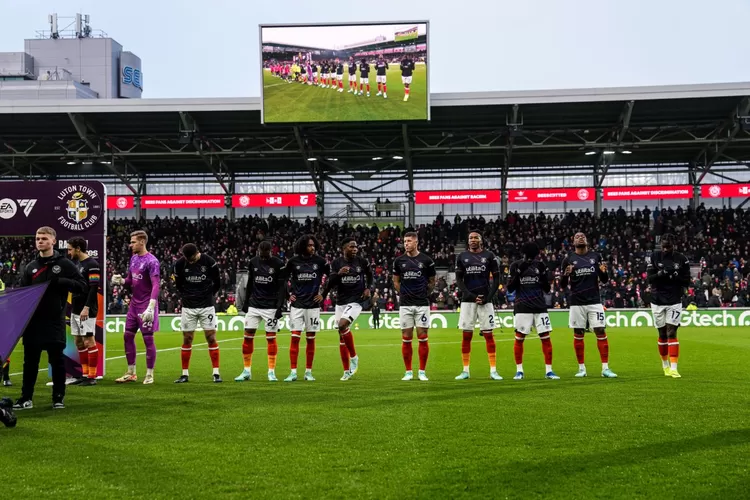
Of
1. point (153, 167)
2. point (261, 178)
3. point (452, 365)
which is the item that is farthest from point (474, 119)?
point (452, 365)

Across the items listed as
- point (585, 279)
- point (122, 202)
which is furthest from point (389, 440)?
point (122, 202)

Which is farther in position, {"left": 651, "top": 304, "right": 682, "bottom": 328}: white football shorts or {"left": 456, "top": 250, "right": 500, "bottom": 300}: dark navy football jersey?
{"left": 456, "top": 250, "right": 500, "bottom": 300}: dark navy football jersey

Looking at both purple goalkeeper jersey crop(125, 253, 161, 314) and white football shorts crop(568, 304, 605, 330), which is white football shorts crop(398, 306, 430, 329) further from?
purple goalkeeper jersey crop(125, 253, 161, 314)

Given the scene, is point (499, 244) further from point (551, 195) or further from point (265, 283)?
point (265, 283)

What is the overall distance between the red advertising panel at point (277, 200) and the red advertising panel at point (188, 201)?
1.06 metres

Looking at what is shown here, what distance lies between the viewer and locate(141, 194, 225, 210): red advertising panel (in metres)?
45.9

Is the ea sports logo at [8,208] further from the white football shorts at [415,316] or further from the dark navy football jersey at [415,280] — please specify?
the white football shorts at [415,316]

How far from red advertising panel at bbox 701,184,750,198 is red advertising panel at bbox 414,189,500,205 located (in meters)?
11.9

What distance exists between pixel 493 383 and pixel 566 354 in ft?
24.5

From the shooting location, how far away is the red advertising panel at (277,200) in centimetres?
4556

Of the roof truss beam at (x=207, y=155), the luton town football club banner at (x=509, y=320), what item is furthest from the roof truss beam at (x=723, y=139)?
the roof truss beam at (x=207, y=155)

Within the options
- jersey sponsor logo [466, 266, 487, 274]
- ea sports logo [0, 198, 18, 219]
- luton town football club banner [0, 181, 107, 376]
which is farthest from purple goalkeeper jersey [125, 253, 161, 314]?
jersey sponsor logo [466, 266, 487, 274]

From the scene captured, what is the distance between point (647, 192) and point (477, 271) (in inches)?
1340

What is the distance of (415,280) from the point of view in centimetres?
1305
